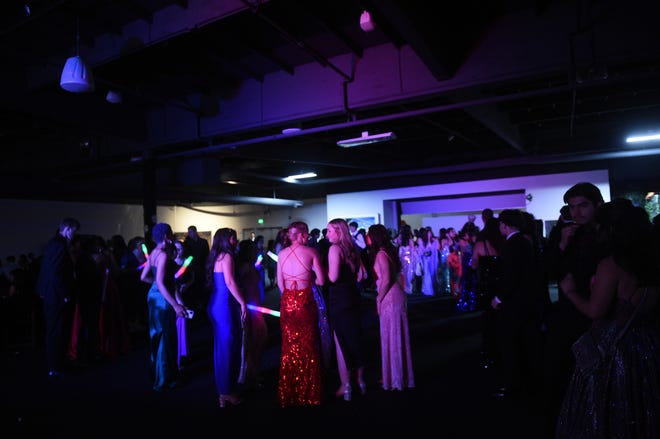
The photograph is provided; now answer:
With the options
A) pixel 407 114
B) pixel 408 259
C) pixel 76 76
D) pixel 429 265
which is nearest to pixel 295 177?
pixel 408 259

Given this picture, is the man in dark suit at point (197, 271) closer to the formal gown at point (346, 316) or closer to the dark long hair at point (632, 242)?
the formal gown at point (346, 316)

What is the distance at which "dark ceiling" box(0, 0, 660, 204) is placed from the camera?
4.54 metres

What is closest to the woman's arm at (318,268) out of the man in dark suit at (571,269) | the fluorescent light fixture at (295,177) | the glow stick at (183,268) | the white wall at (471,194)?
the man in dark suit at (571,269)

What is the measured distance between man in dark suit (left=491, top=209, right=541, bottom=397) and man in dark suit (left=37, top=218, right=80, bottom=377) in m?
4.95

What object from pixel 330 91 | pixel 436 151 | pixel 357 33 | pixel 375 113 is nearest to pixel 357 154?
pixel 436 151

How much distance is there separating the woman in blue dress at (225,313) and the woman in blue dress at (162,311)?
0.51m

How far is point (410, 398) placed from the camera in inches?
157

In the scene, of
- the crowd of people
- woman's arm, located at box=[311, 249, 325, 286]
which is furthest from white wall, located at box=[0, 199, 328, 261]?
woman's arm, located at box=[311, 249, 325, 286]

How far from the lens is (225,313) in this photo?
4.08 m

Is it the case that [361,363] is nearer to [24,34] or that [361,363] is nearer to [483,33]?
[483,33]

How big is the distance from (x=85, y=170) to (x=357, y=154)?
7539 millimetres

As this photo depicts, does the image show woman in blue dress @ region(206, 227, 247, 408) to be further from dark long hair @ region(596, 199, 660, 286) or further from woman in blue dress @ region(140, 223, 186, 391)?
dark long hair @ region(596, 199, 660, 286)

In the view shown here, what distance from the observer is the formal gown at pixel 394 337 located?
13.4 ft

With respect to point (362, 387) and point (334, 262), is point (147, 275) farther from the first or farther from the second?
point (362, 387)
